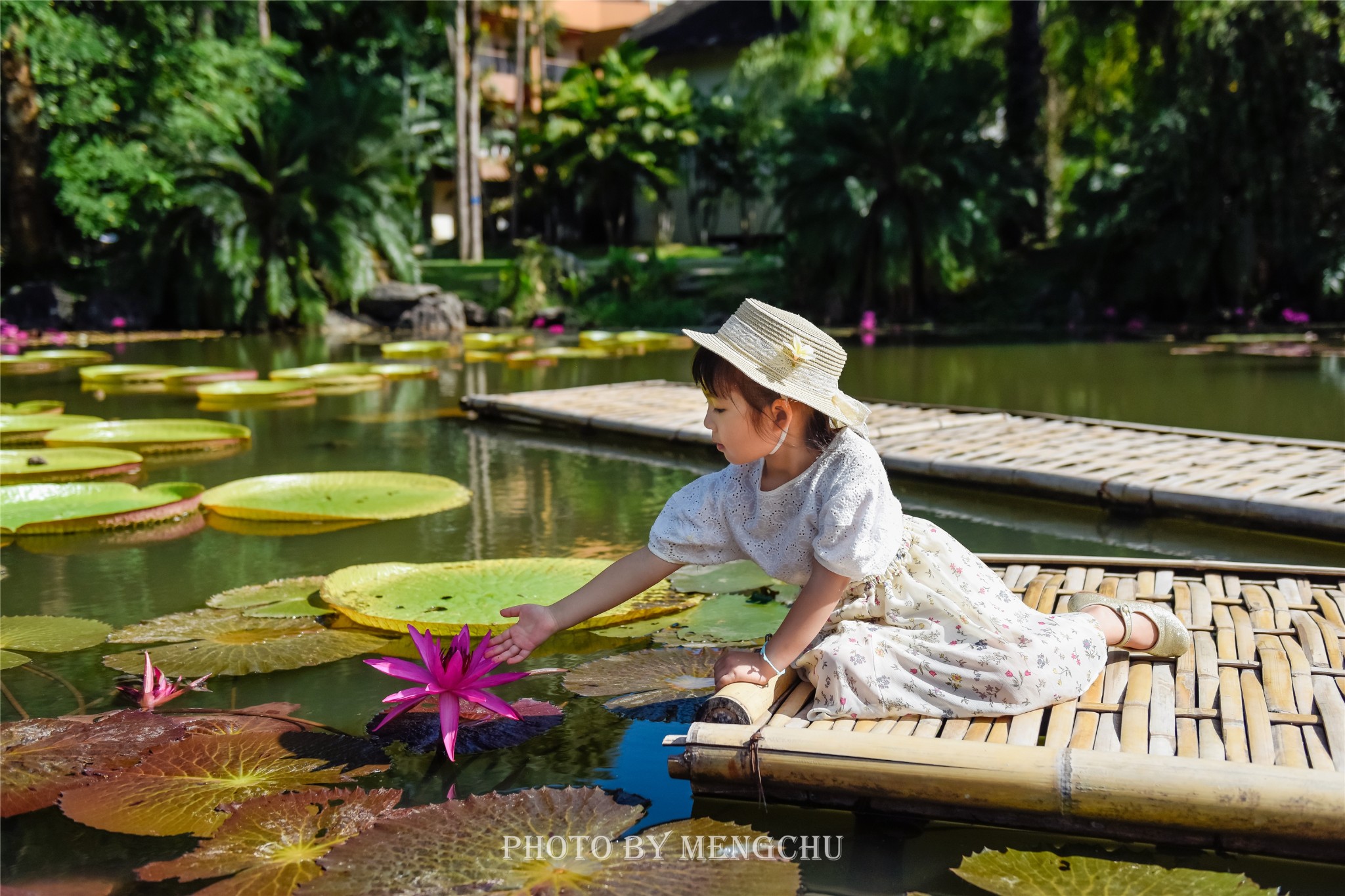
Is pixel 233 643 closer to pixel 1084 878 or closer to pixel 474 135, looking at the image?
pixel 1084 878

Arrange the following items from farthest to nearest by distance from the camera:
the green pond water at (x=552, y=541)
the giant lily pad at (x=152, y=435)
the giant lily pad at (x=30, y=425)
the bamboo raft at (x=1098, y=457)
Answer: the giant lily pad at (x=30, y=425), the giant lily pad at (x=152, y=435), the bamboo raft at (x=1098, y=457), the green pond water at (x=552, y=541)

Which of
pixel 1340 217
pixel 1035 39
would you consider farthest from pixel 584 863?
pixel 1035 39

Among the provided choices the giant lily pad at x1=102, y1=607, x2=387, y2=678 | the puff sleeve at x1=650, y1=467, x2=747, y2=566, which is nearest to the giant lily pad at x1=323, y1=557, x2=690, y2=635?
the giant lily pad at x1=102, y1=607, x2=387, y2=678

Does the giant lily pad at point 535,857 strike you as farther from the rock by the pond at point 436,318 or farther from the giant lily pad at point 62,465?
the rock by the pond at point 436,318

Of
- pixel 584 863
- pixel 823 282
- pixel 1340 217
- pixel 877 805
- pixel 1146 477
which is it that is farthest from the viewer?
pixel 823 282

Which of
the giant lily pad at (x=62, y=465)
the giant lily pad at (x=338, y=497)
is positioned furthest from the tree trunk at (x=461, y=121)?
the giant lily pad at (x=338, y=497)

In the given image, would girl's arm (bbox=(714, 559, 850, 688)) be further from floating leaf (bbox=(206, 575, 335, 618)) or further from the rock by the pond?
the rock by the pond

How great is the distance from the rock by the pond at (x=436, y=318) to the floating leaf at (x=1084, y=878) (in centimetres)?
1470

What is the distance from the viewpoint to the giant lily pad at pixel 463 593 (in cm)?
290

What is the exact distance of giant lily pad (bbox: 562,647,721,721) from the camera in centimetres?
250

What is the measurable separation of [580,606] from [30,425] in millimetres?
4988

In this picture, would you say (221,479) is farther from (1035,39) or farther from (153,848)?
(1035,39)

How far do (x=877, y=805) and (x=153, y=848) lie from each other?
1.20m

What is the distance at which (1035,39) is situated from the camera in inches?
635
